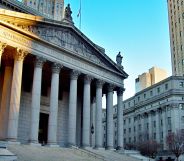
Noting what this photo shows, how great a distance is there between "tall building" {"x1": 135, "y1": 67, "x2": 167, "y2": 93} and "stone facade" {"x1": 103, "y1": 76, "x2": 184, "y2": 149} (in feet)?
86.4

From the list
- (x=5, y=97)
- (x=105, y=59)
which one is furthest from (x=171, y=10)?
(x=5, y=97)

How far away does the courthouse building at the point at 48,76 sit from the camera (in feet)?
113

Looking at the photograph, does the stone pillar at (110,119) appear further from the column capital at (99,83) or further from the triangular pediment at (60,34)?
the triangular pediment at (60,34)

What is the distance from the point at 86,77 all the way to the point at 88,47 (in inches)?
170

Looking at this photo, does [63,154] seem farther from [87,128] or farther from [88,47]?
[88,47]

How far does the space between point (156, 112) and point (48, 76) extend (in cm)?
4821

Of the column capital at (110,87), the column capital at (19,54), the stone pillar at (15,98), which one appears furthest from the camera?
the column capital at (110,87)

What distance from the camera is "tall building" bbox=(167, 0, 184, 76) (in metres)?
99.1

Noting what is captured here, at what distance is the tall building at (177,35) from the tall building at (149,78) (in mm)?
25351

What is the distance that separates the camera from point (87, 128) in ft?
135

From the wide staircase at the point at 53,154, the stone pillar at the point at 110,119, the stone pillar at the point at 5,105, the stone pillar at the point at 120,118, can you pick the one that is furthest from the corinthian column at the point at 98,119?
the stone pillar at the point at 5,105

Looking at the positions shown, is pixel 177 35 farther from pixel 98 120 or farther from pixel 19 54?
pixel 19 54

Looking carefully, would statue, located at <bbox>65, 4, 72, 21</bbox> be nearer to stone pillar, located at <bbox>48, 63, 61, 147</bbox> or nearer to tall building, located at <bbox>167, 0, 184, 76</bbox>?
stone pillar, located at <bbox>48, 63, 61, 147</bbox>

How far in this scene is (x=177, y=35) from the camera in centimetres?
10219
